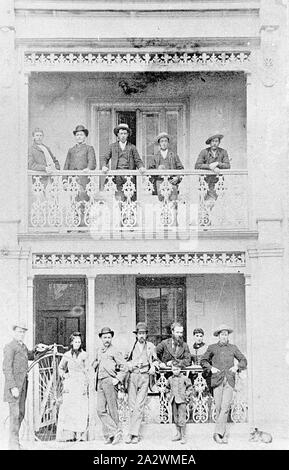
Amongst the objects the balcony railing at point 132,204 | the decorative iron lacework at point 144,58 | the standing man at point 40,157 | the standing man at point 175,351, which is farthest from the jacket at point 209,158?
the standing man at point 175,351

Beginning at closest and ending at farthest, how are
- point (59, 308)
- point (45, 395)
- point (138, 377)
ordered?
point (138, 377)
point (45, 395)
point (59, 308)

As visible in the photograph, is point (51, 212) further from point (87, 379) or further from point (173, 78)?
point (173, 78)

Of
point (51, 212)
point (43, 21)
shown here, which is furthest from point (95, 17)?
point (51, 212)

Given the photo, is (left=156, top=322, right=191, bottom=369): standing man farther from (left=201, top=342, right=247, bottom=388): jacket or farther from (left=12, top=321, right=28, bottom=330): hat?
(left=12, top=321, right=28, bottom=330): hat

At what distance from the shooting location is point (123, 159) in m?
16.7

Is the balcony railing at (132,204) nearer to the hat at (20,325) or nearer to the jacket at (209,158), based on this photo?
the jacket at (209,158)

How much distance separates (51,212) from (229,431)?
15.3 feet

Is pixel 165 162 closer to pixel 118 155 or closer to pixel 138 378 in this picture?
pixel 118 155

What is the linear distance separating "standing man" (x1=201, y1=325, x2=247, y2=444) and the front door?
3.89m

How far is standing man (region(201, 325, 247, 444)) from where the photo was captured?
51.0 feet

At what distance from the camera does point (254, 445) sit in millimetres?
15102

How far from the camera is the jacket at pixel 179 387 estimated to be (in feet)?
50.8

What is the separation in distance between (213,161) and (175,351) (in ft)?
11.1

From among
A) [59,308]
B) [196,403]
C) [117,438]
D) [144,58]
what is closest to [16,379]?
[117,438]
